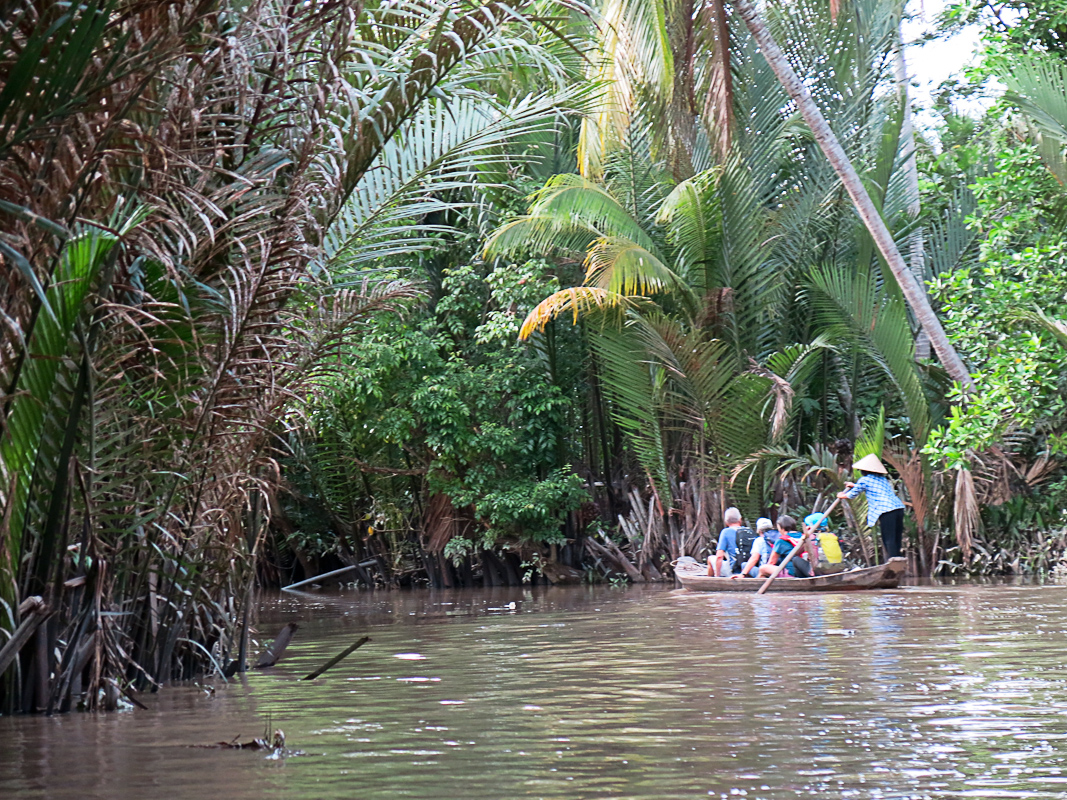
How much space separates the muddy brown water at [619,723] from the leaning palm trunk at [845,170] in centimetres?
826

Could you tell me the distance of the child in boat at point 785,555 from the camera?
16.3 meters

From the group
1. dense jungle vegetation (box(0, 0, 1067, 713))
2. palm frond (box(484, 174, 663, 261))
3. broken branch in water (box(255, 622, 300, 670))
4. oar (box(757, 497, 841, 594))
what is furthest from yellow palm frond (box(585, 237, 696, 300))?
broken branch in water (box(255, 622, 300, 670))

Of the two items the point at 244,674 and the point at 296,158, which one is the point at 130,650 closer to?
the point at 244,674

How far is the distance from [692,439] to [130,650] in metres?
14.5

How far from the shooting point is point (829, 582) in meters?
15.6

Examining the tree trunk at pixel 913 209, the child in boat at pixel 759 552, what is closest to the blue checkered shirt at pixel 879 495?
the child in boat at pixel 759 552

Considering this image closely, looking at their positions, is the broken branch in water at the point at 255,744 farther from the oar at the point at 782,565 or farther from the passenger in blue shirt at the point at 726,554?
the passenger in blue shirt at the point at 726,554

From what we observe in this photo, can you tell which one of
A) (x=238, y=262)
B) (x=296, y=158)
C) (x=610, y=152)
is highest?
(x=610, y=152)

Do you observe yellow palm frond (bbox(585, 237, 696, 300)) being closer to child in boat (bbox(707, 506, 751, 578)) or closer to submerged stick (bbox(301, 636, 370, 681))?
child in boat (bbox(707, 506, 751, 578))

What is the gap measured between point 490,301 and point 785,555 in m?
7.97

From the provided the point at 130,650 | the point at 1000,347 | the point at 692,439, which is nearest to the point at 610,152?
the point at 692,439

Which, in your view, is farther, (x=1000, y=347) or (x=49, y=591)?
(x=1000, y=347)

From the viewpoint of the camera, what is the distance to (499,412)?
2278 cm

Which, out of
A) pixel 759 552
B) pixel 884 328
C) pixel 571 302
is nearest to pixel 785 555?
pixel 759 552
